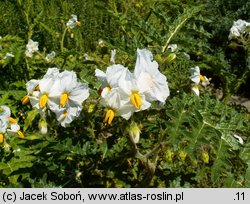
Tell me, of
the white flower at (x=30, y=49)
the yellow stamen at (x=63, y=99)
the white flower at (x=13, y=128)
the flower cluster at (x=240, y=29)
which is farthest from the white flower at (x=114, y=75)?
the white flower at (x=30, y=49)

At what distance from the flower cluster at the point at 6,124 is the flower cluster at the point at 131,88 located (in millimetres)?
591

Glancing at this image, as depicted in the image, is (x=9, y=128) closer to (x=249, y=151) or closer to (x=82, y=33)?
(x=249, y=151)

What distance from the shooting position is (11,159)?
6.53 feet

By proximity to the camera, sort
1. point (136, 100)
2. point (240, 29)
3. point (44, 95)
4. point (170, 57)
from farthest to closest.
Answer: point (240, 29) < point (170, 57) < point (44, 95) < point (136, 100)

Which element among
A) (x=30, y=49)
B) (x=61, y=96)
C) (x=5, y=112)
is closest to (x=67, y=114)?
(x=61, y=96)

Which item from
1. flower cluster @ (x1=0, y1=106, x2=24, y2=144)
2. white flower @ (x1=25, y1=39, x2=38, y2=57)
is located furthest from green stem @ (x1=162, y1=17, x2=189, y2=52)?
white flower @ (x1=25, y1=39, x2=38, y2=57)

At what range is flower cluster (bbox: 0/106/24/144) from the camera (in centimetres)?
189

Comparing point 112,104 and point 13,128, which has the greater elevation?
point 112,104

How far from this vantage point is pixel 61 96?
1516mm

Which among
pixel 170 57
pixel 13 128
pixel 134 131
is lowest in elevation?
pixel 13 128

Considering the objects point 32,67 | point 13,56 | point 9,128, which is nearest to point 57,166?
point 9,128

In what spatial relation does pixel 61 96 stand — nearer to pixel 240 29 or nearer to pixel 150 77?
pixel 150 77

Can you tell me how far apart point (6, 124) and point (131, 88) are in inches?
27.5

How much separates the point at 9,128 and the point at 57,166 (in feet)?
1.13
